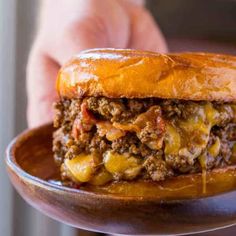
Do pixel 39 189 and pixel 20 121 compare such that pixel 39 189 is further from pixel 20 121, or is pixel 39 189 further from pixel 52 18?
pixel 20 121

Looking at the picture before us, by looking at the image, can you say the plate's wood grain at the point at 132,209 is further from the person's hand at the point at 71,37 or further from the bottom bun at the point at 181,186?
the person's hand at the point at 71,37

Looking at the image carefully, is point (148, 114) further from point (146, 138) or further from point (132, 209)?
point (132, 209)

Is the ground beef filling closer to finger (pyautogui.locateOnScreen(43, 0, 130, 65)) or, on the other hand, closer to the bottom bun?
the bottom bun

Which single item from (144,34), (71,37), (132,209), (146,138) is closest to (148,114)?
(146,138)

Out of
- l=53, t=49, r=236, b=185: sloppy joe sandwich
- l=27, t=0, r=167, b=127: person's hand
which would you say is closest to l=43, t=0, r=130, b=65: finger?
l=27, t=0, r=167, b=127: person's hand

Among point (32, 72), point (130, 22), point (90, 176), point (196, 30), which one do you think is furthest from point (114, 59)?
point (196, 30)

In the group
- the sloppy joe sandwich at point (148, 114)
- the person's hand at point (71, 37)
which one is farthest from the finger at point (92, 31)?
the sloppy joe sandwich at point (148, 114)
